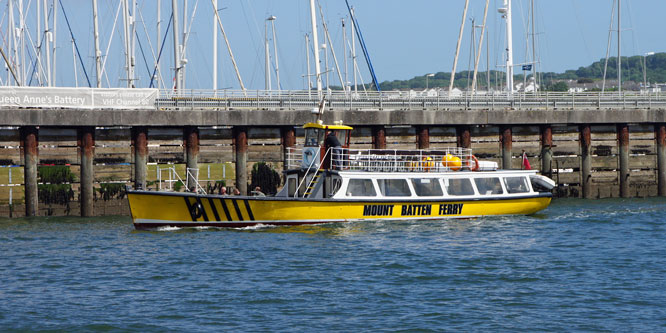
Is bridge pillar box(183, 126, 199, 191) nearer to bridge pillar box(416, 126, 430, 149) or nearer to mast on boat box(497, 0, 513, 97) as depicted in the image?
bridge pillar box(416, 126, 430, 149)

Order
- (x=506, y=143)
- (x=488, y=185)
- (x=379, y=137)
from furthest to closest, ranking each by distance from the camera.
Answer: (x=506, y=143), (x=379, y=137), (x=488, y=185)

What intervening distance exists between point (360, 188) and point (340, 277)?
882 centimetres

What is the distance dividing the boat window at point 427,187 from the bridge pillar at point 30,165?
603 inches

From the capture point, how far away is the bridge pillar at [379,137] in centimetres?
3847

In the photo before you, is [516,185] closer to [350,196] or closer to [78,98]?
[350,196]

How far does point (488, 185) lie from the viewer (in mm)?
32625

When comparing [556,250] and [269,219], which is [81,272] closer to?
[269,219]

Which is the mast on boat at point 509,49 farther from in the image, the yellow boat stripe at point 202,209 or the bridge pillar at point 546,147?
the yellow boat stripe at point 202,209

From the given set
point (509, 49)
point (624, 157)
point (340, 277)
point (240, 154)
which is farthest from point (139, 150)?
point (509, 49)

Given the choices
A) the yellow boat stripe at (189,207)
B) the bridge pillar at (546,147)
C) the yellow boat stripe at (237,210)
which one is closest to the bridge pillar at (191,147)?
the yellow boat stripe at (189,207)

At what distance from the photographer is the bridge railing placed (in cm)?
3838

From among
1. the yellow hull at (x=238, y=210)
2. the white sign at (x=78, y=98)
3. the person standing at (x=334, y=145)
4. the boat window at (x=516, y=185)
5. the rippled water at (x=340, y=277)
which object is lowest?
the rippled water at (x=340, y=277)

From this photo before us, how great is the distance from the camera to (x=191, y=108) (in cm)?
3681

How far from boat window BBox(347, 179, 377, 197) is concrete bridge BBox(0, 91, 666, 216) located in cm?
743
